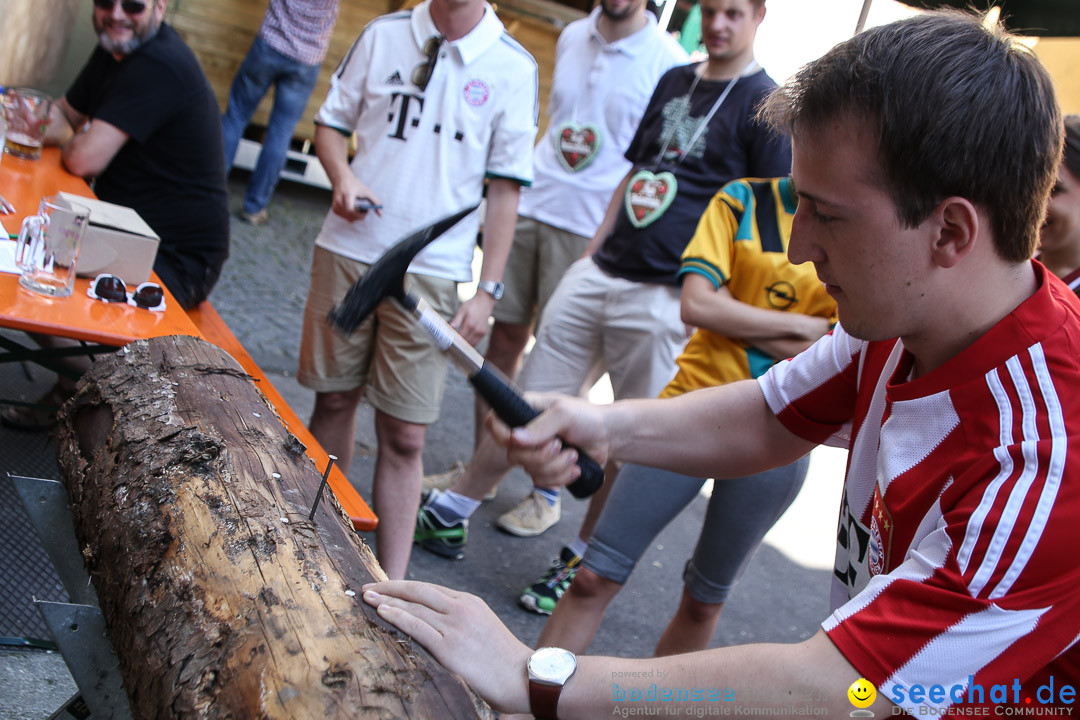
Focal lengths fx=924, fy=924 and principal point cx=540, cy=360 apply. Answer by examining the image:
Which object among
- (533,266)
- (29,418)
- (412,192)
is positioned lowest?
(29,418)

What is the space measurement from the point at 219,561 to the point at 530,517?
2.85m

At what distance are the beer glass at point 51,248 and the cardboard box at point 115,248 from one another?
0.10 m

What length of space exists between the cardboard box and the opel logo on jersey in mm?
1888

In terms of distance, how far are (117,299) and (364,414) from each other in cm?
248

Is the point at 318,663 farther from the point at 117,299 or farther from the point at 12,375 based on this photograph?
the point at 12,375

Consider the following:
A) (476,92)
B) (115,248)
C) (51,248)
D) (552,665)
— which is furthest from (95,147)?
(552,665)

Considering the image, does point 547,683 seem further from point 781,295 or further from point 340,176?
point 340,176

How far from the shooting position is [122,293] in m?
2.78

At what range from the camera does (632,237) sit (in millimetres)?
3432

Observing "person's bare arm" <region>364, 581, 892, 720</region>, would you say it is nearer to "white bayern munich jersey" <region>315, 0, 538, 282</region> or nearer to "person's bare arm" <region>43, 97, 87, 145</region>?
"white bayern munich jersey" <region>315, 0, 538, 282</region>

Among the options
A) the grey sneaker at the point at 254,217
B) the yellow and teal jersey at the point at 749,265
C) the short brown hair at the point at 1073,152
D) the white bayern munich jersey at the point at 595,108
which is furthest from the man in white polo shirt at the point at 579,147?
the grey sneaker at the point at 254,217

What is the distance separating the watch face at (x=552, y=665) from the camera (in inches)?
54.9

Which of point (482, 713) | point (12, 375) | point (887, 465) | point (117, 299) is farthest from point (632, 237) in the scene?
point (12, 375)

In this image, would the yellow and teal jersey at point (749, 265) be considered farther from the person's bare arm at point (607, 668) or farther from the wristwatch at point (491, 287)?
the person's bare arm at point (607, 668)
